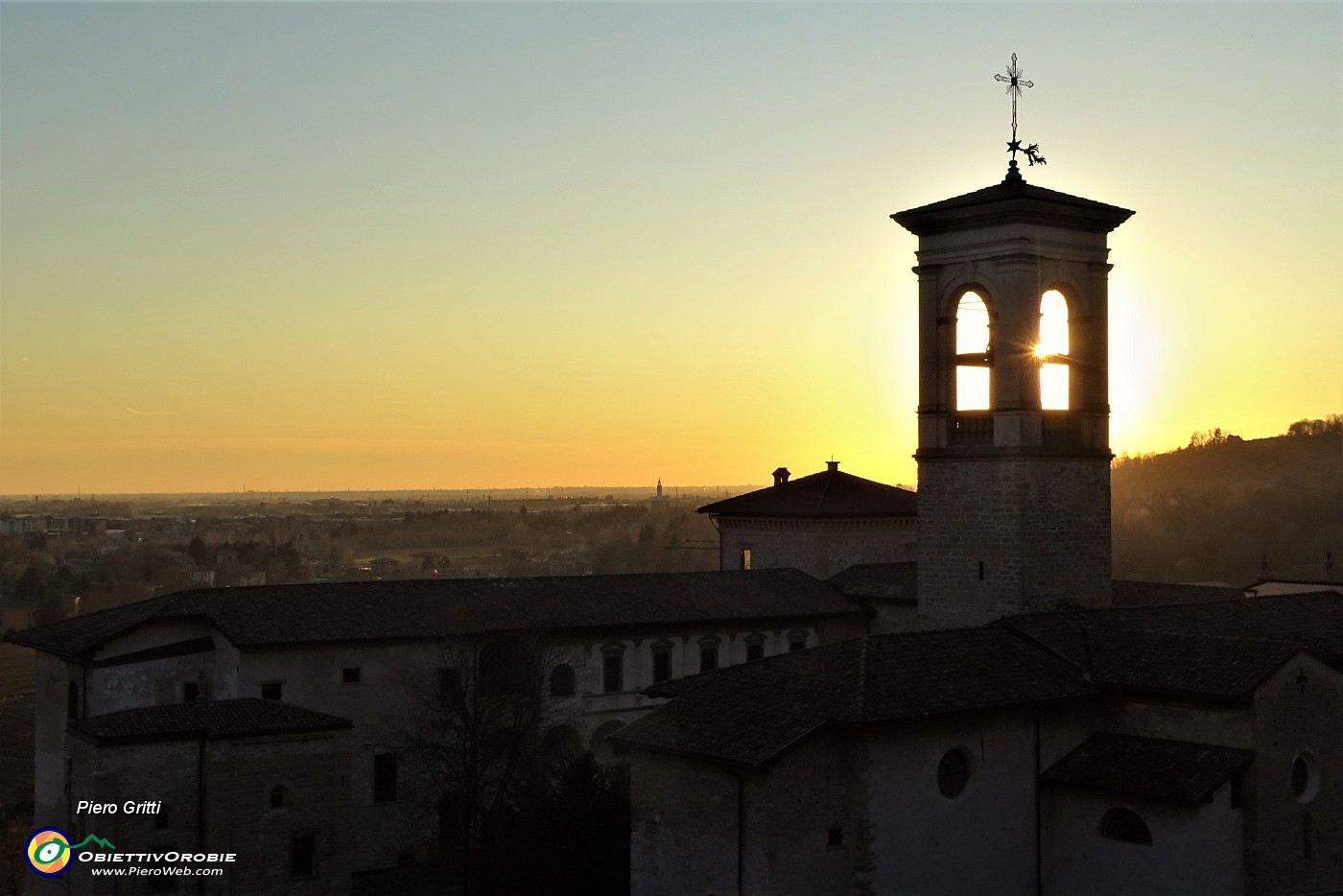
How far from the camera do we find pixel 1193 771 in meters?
19.8

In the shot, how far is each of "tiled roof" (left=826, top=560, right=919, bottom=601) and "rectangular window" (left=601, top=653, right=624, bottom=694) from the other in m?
6.76

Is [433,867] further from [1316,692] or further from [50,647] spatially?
[1316,692]

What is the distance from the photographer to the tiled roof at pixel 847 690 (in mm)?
19078

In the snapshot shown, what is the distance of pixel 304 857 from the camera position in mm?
26234

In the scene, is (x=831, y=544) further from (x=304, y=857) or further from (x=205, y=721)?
(x=205, y=721)

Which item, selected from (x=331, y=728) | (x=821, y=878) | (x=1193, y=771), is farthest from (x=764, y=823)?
(x=331, y=728)

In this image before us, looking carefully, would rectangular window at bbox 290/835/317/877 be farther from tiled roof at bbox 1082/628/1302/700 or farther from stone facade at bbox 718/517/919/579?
stone facade at bbox 718/517/919/579

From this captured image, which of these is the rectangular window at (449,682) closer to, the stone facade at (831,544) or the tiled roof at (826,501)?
the stone facade at (831,544)

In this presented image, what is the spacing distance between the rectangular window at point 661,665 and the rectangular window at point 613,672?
0.85m

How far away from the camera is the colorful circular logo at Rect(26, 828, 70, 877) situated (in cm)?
2573

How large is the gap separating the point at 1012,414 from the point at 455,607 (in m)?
13.4

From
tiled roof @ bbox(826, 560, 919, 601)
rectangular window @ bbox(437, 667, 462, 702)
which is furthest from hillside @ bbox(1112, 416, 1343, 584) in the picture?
rectangular window @ bbox(437, 667, 462, 702)

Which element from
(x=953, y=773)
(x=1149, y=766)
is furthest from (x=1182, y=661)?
(x=953, y=773)

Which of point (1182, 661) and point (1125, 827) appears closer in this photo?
point (1125, 827)
